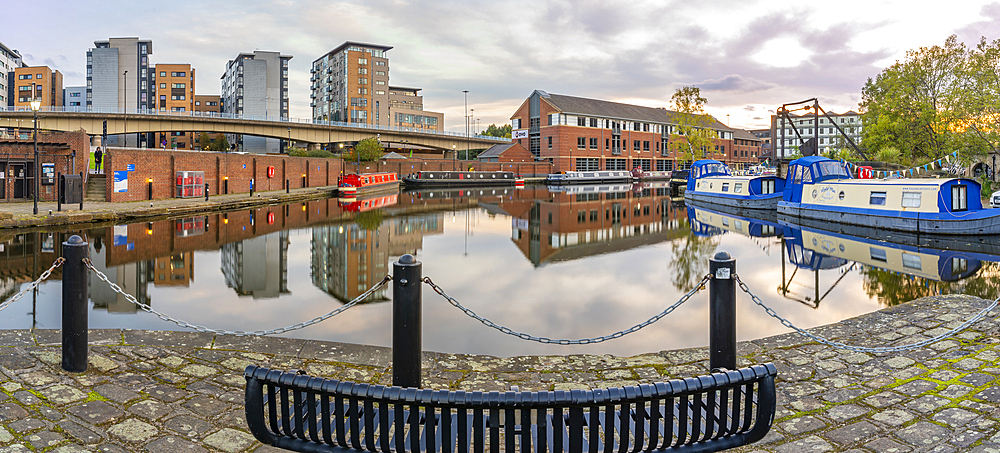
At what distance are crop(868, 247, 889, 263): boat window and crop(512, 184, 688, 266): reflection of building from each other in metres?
5.53

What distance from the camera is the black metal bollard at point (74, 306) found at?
15.5 ft

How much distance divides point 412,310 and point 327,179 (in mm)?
52678

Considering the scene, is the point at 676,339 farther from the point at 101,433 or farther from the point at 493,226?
the point at 493,226

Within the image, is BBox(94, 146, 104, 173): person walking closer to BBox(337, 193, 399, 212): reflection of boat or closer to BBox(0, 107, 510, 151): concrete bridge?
BBox(337, 193, 399, 212): reflection of boat

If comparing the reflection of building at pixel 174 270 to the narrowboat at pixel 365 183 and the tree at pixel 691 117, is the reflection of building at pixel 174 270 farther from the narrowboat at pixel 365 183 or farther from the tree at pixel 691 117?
the tree at pixel 691 117

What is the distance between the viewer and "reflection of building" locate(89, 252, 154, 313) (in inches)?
341

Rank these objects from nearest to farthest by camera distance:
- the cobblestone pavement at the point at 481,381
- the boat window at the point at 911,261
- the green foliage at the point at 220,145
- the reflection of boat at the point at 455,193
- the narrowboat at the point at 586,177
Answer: the cobblestone pavement at the point at 481,381, the boat window at the point at 911,261, the reflection of boat at the point at 455,193, the narrowboat at the point at 586,177, the green foliage at the point at 220,145

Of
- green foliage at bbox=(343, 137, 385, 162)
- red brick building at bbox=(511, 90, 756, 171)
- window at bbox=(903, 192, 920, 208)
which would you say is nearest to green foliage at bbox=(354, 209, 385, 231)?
window at bbox=(903, 192, 920, 208)

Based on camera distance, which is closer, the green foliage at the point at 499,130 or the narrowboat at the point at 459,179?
the narrowboat at the point at 459,179

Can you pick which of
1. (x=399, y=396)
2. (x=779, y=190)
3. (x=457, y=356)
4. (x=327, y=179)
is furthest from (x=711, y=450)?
(x=327, y=179)

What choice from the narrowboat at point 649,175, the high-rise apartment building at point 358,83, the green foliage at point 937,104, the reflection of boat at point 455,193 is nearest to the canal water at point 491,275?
the green foliage at point 937,104

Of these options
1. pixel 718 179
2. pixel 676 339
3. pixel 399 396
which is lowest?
pixel 676 339

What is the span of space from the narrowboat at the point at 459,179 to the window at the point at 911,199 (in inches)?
1835

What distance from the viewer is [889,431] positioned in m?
3.79
